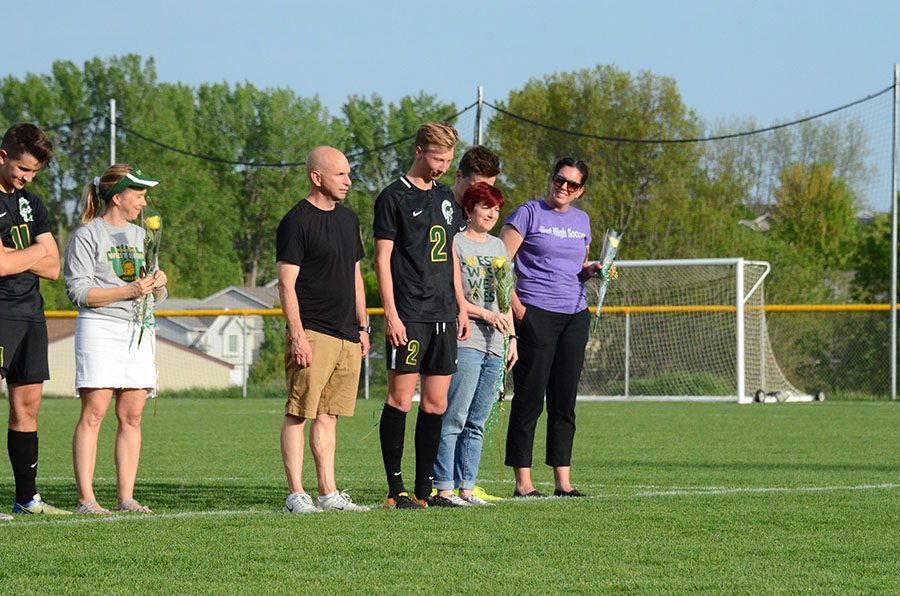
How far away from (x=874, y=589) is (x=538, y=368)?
3.40 metres

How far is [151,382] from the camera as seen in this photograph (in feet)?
23.7

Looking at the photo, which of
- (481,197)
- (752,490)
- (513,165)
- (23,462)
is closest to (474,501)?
(481,197)

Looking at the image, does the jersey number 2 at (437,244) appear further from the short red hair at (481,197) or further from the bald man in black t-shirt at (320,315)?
the short red hair at (481,197)

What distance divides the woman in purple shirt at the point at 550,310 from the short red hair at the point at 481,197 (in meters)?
0.35

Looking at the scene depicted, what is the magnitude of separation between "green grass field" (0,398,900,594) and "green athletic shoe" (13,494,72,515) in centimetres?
46

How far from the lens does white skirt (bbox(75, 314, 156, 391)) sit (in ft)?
23.0

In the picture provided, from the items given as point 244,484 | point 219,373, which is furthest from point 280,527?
point 219,373

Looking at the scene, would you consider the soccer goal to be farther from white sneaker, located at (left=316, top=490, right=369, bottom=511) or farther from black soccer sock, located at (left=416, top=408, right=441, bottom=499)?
white sneaker, located at (left=316, top=490, right=369, bottom=511)

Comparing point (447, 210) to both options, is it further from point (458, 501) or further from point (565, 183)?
point (458, 501)

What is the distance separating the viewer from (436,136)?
22.8 ft

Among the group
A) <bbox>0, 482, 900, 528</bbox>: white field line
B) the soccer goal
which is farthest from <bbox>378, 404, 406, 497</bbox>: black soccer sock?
the soccer goal

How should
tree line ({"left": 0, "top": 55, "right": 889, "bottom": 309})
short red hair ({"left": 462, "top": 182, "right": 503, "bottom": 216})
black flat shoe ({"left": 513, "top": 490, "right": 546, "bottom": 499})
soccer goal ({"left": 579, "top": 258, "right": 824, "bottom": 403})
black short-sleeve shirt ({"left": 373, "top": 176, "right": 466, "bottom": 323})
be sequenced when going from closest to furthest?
black short-sleeve shirt ({"left": 373, "top": 176, "right": 466, "bottom": 323}) → short red hair ({"left": 462, "top": 182, "right": 503, "bottom": 216}) → black flat shoe ({"left": 513, "top": 490, "right": 546, "bottom": 499}) → soccer goal ({"left": 579, "top": 258, "right": 824, "bottom": 403}) → tree line ({"left": 0, "top": 55, "right": 889, "bottom": 309})

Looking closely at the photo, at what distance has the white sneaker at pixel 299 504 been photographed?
6.71 metres

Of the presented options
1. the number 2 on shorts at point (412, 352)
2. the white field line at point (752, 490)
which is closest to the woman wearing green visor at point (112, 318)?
the number 2 on shorts at point (412, 352)
